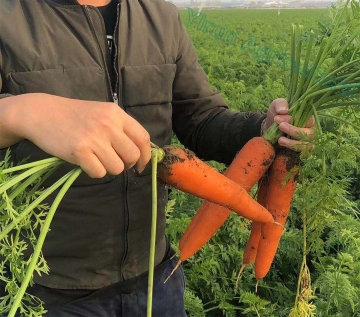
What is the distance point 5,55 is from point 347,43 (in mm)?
1416

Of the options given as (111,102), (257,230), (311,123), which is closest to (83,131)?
(111,102)

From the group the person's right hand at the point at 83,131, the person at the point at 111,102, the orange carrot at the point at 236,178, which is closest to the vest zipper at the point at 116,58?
the person at the point at 111,102

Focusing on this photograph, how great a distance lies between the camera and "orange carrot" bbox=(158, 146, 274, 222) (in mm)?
1856

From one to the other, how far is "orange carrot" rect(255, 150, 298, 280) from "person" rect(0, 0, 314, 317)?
0.16m

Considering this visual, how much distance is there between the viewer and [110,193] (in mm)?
1910

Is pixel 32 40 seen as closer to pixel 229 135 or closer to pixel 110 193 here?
pixel 110 193

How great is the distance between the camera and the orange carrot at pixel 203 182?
6.09ft

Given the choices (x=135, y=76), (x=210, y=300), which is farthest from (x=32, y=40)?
(x=210, y=300)

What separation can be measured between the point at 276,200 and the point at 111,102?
1103 millimetres

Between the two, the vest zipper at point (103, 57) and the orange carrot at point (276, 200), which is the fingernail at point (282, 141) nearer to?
the orange carrot at point (276, 200)

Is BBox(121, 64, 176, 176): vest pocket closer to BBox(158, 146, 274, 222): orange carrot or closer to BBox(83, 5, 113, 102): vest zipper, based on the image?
BBox(83, 5, 113, 102): vest zipper

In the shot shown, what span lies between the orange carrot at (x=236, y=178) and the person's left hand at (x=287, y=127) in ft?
0.38

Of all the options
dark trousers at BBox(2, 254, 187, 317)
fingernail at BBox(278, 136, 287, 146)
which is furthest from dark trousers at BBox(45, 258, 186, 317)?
fingernail at BBox(278, 136, 287, 146)

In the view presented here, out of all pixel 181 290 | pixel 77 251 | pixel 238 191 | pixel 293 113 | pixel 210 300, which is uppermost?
pixel 293 113
